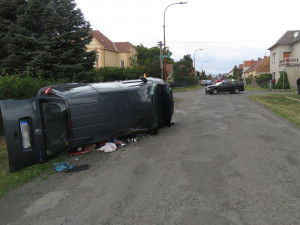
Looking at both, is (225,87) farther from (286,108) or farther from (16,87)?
(16,87)

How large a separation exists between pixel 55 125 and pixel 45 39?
30.0 ft

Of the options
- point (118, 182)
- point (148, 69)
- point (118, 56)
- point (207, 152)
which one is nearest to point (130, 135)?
point (207, 152)

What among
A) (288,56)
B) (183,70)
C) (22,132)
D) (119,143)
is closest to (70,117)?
(22,132)

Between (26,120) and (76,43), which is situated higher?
(76,43)

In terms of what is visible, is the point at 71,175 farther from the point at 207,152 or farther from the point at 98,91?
the point at 207,152

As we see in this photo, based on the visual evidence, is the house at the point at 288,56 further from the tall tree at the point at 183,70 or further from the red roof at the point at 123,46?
the red roof at the point at 123,46

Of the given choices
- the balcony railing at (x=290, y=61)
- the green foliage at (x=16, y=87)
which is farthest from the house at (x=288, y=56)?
the green foliage at (x=16, y=87)

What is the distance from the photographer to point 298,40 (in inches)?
1367

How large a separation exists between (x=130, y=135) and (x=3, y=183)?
146 inches

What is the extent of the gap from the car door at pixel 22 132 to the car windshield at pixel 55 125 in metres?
0.38

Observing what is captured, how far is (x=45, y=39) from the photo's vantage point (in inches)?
514

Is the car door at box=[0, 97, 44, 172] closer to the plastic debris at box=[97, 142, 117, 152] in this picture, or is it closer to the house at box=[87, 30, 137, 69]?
the plastic debris at box=[97, 142, 117, 152]

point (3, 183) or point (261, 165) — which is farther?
point (261, 165)

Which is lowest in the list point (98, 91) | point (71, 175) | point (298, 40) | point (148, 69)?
point (71, 175)
